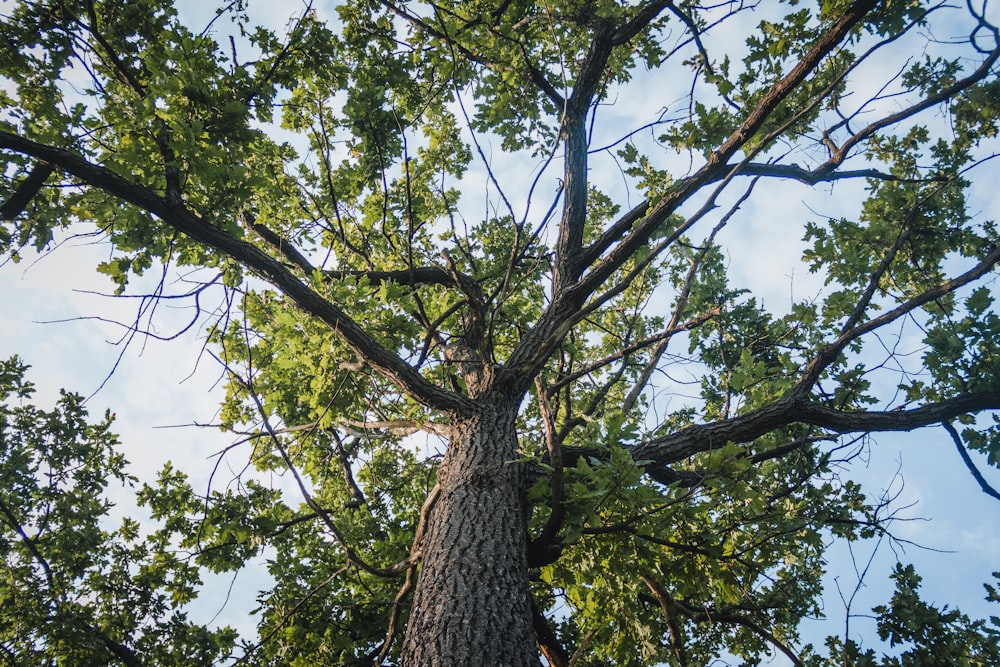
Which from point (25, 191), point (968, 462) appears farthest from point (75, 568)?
point (968, 462)

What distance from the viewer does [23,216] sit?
396cm

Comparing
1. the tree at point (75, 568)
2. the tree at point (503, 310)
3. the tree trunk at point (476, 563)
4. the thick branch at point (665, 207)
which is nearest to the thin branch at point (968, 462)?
the tree at point (503, 310)

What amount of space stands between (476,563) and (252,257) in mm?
2380

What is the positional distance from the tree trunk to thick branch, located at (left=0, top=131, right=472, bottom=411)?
45cm

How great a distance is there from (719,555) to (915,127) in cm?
476

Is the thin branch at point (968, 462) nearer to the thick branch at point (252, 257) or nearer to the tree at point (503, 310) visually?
the tree at point (503, 310)

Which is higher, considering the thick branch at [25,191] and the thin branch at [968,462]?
the thick branch at [25,191]

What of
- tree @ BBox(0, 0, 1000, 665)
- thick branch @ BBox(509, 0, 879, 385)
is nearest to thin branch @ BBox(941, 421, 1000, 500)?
tree @ BBox(0, 0, 1000, 665)

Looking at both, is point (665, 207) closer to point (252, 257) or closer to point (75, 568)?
point (252, 257)

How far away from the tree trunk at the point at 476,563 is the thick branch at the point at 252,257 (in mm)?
455

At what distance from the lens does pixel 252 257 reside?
3.31 meters

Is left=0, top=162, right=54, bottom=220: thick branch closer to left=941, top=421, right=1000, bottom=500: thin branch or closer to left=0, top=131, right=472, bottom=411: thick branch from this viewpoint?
left=0, top=131, right=472, bottom=411: thick branch

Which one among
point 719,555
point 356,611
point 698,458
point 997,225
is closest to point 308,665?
point 356,611

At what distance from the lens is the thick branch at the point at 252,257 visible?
9.55 ft
